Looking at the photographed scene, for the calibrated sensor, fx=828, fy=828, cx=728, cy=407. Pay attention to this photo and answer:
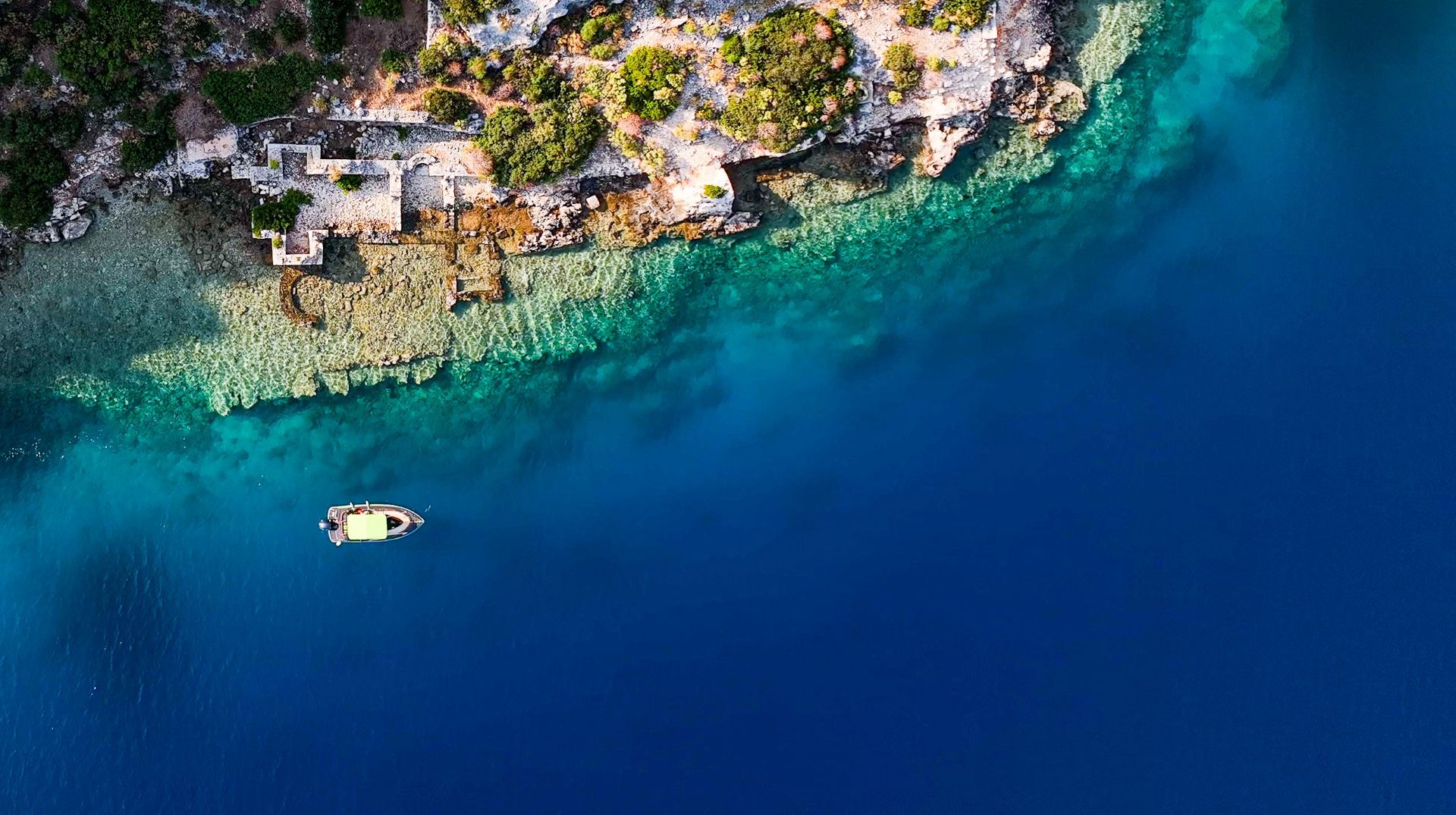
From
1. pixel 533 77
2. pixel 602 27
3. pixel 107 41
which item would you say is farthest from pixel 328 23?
pixel 602 27

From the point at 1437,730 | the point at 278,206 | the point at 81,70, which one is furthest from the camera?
the point at 1437,730

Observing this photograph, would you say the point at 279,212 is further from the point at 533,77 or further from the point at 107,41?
the point at 533,77

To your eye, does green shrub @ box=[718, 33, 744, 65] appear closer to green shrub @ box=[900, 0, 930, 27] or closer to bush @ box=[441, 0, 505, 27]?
green shrub @ box=[900, 0, 930, 27]

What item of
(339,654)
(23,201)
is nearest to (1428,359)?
(339,654)

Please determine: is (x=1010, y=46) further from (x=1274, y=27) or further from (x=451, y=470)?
(x=451, y=470)

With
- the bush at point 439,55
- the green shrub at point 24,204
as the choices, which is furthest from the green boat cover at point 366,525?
the bush at point 439,55
